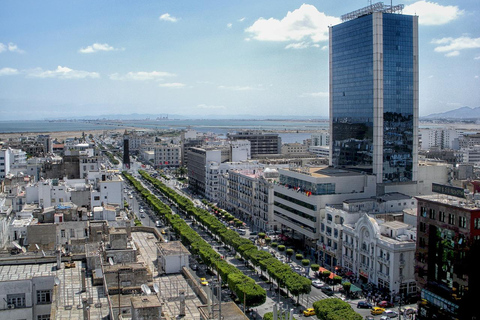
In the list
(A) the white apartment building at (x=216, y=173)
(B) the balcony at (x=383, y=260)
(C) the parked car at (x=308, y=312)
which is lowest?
(C) the parked car at (x=308, y=312)

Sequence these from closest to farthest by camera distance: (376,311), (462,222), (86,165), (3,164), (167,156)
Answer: (462,222) → (376,311) → (86,165) → (3,164) → (167,156)

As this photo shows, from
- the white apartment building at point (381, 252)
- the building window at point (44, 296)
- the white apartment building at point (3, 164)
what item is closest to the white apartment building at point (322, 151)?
the white apartment building at point (3, 164)

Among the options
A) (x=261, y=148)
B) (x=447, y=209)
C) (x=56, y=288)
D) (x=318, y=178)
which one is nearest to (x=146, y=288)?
(x=56, y=288)

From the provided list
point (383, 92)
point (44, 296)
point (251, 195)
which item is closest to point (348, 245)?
point (383, 92)

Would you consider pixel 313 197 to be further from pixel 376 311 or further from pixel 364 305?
pixel 376 311

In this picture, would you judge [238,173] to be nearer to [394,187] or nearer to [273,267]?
[394,187]

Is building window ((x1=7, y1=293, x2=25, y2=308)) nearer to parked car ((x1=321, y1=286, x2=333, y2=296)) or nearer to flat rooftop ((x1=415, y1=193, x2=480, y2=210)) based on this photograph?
parked car ((x1=321, y1=286, x2=333, y2=296))

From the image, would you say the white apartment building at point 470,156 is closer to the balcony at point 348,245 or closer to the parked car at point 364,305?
the balcony at point 348,245
